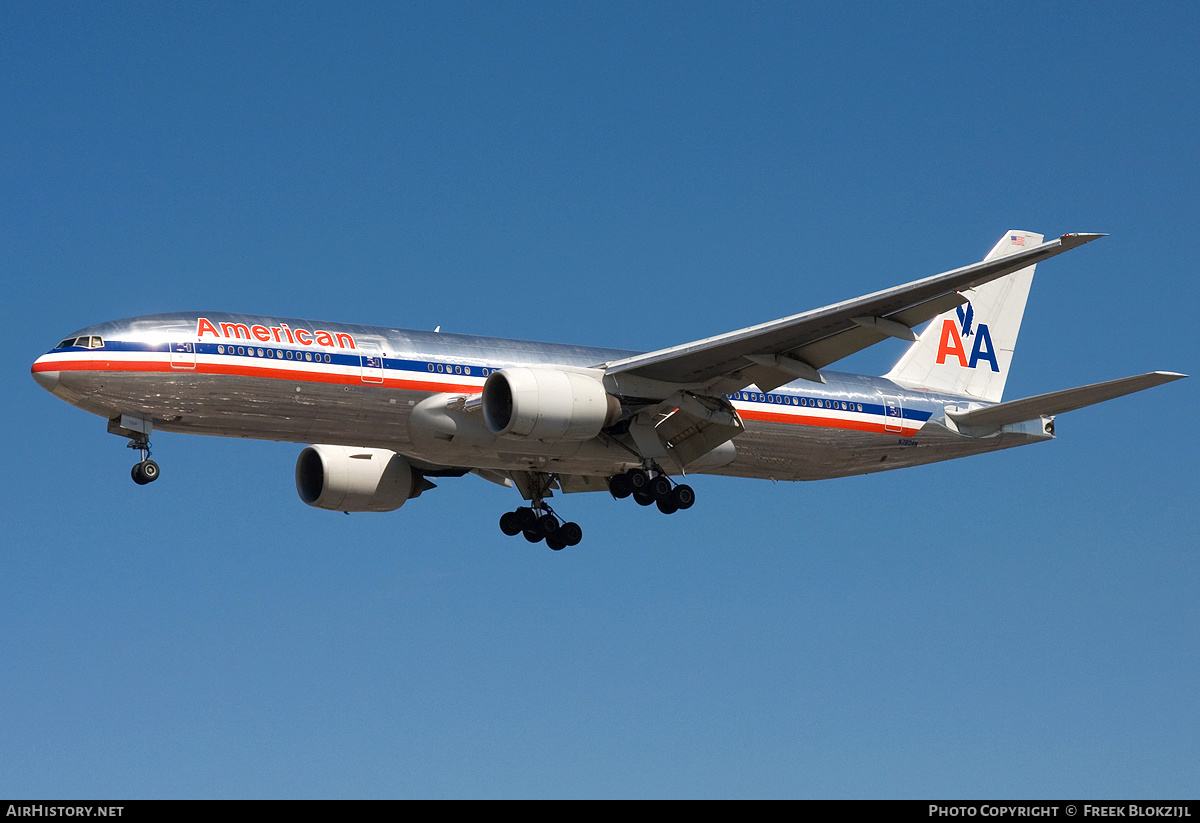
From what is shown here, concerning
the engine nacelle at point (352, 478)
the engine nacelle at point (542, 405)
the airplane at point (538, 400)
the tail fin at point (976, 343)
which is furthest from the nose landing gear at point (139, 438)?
the tail fin at point (976, 343)

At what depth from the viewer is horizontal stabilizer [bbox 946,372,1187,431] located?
99.7 ft

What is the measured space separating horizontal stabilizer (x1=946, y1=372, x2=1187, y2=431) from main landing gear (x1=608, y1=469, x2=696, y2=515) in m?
8.44

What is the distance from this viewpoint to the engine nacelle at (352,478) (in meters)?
35.6

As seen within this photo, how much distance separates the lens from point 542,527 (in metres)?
36.4

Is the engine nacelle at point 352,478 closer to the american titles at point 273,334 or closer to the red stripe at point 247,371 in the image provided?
the red stripe at point 247,371

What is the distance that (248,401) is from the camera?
2956 centimetres

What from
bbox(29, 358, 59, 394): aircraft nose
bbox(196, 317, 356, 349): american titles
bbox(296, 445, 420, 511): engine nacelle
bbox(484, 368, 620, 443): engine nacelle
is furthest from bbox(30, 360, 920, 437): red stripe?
bbox(296, 445, 420, 511): engine nacelle

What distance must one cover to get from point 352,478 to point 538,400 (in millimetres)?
7809

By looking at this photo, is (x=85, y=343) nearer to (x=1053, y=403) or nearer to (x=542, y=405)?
(x=542, y=405)

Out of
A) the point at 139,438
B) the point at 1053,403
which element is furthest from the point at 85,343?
the point at 1053,403
